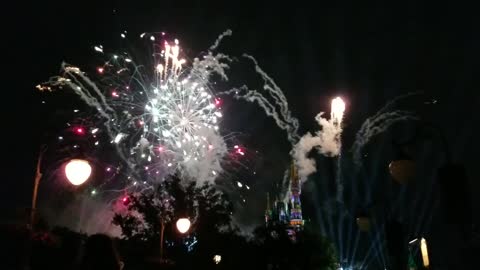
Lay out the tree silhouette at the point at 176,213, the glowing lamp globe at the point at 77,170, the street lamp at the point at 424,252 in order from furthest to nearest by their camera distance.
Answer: the tree silhouette at the point at 176,213 < the street lamp at the point at 424,252 < the glowing lamp globe at the point at 77,170

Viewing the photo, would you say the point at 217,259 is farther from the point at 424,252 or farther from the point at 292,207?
the point at 292,207

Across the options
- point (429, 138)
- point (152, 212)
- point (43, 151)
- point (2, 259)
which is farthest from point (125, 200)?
point (429, 138)

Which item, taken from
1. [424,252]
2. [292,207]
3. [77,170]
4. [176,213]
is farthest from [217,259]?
[292,207]

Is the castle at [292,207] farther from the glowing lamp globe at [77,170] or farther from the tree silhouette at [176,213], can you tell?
the glowing lamp globe at [77,170]

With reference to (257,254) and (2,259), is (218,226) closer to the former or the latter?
(257,254)

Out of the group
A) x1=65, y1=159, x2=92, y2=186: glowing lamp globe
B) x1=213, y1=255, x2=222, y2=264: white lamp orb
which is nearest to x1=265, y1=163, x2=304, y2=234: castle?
x1=213, y1=255, x2=222, y2=264: white lamp orb

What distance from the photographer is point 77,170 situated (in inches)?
313

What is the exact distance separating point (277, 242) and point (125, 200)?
899 inches

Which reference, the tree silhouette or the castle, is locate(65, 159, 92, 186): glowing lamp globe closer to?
the tree silhouette

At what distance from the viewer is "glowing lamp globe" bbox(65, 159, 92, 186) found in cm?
793

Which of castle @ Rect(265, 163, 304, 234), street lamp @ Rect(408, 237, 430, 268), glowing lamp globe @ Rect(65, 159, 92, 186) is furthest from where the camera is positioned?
castle @ Rect(265, 163, 304, 234)

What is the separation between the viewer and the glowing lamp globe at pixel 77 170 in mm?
7930

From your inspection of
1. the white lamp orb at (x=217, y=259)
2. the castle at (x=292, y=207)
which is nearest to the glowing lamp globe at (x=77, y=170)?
the white lamp orb at (x=217, y=259)

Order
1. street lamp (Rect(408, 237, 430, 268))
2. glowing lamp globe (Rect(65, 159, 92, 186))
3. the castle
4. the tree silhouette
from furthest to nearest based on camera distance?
the castle < the tree silhouette < street lamp (Rect(408, 237, 430, 268)) < glowing lamp globe (Rect(65, 159, 92, 186))
